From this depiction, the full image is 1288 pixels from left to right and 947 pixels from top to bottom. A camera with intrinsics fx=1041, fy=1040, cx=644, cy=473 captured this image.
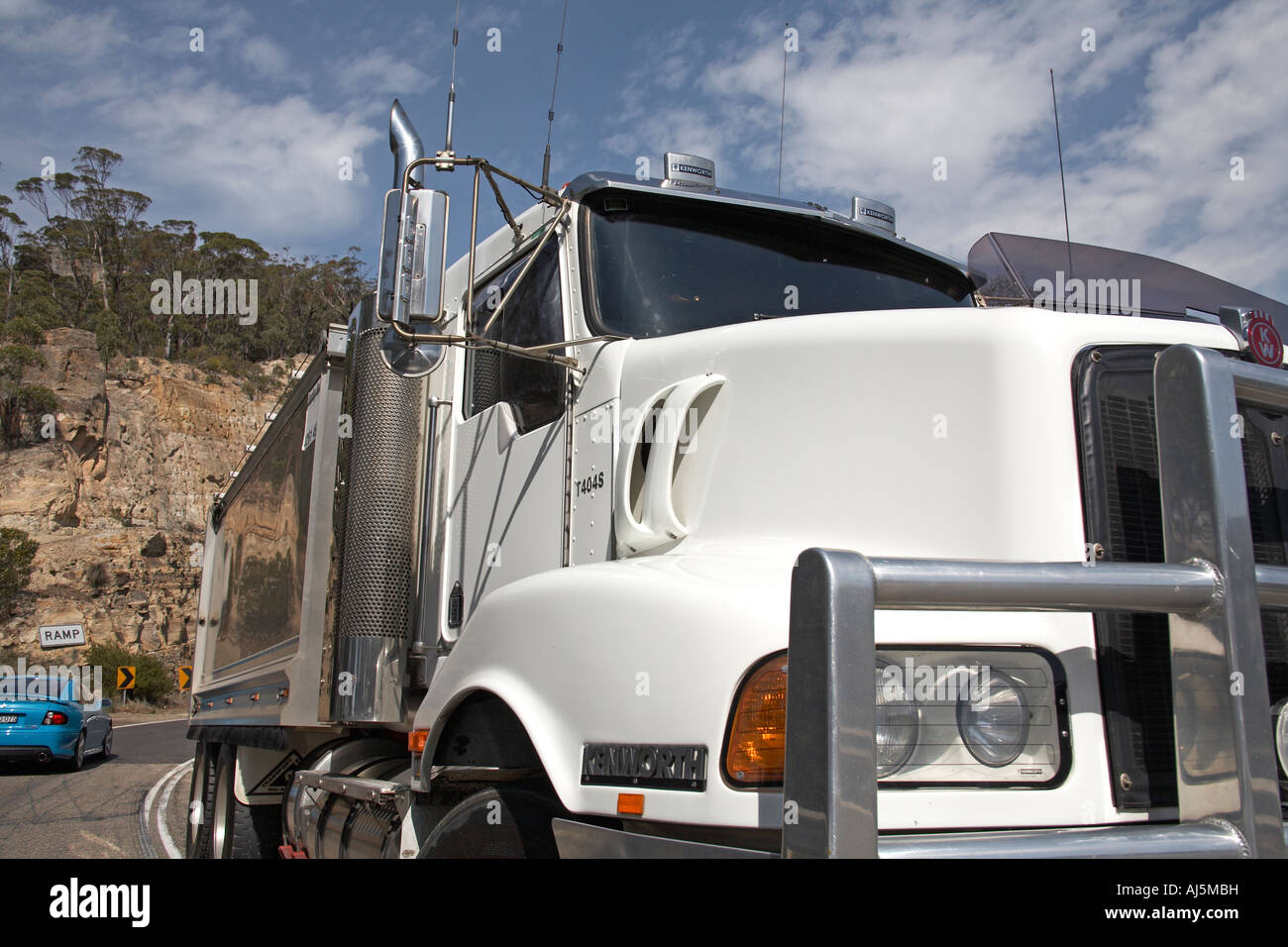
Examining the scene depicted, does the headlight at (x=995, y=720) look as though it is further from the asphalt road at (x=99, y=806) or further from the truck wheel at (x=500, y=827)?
the asphalt road at (x=99, y=806)

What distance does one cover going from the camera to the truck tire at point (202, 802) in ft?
23.0

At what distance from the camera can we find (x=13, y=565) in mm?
34938

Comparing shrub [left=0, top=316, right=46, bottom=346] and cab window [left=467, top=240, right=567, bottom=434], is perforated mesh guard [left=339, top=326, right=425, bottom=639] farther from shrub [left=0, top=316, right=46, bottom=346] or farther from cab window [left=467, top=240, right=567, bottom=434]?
shrub [left=0, top=316, right=46, bottom=346]

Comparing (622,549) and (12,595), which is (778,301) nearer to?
(622,549)

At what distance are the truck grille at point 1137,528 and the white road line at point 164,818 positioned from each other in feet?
25.7

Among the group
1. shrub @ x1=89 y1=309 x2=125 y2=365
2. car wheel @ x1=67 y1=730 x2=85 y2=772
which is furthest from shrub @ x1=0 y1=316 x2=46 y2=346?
car wheel @ x1=67 y1=730 x2=85 y2=772

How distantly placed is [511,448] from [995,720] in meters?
2.22

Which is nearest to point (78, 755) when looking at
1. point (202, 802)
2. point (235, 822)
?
point (202, 802)

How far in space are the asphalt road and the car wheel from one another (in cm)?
16

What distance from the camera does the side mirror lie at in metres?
2.98

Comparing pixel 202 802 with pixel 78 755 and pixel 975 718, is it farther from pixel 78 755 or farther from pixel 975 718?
pixel 78 755

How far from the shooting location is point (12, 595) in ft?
115

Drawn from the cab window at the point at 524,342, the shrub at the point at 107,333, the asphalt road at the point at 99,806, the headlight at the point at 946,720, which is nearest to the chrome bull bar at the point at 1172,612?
the headlight at the point at 946,720
